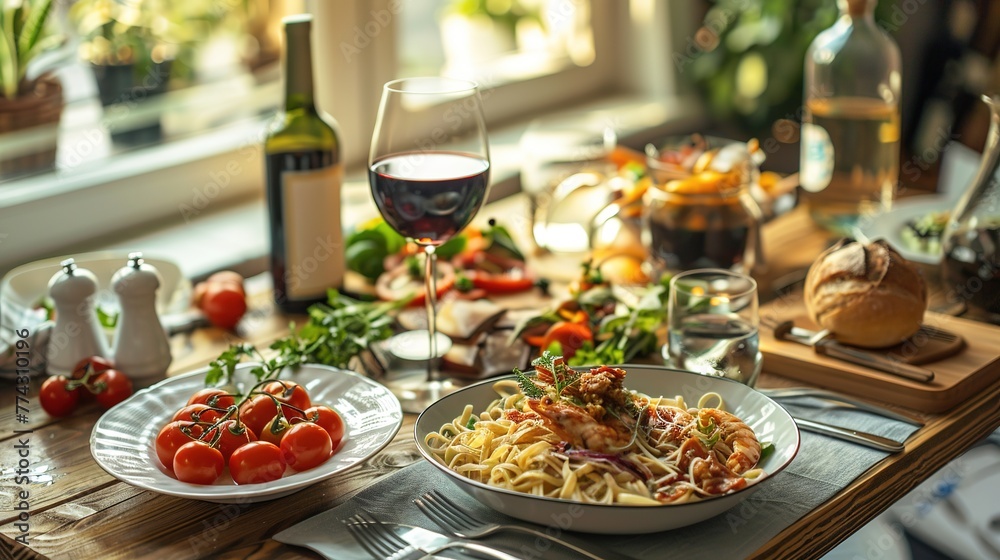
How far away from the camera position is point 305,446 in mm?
980

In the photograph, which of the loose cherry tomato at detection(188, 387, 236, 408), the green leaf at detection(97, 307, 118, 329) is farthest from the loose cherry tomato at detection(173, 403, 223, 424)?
the green leaf at detection(97, 307, 118, 329)

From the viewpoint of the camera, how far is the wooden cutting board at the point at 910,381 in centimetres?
120

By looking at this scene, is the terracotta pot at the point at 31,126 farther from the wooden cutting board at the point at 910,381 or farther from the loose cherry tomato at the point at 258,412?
the wooden cutting board at the point at 910,381

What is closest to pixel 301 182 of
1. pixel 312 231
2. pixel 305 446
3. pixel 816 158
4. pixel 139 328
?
pixel 312 231

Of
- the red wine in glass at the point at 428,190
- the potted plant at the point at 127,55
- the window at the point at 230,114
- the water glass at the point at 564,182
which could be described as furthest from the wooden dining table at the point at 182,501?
the potted plant at the point at 127,55

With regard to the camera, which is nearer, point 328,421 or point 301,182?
point 328,421

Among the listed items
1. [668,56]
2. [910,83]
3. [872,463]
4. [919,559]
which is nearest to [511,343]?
[872,463]

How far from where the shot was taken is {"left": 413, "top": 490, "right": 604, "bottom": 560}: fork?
2.90 feet

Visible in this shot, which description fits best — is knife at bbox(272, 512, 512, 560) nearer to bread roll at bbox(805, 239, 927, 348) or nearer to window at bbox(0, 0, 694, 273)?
bread roll at bbox(805, 239, 927, 348)

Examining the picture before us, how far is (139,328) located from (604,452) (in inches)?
24.7

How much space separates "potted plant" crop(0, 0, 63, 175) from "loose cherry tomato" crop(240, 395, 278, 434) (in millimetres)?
957

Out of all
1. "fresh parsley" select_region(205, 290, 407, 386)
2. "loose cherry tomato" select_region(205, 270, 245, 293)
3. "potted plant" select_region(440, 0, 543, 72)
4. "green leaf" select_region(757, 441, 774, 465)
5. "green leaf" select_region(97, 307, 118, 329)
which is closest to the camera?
"green leaf" select_region(757, 441, 774, 465)

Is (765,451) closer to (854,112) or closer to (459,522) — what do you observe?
(459,522)

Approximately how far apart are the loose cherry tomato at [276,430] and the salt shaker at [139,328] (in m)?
0.31
